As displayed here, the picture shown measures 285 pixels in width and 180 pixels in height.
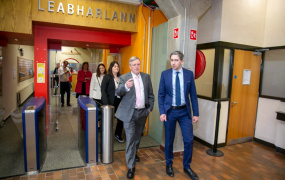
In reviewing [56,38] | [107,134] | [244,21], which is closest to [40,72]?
[56,38]

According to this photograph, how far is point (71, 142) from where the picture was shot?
4234mm

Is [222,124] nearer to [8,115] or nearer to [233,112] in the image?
[233,112]

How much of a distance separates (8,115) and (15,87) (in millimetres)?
1239

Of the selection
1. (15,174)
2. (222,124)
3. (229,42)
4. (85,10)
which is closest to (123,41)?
(85,10)

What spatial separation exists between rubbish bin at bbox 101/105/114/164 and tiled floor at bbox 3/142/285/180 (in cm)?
14

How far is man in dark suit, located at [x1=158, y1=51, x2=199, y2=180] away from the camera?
2887 millimetres

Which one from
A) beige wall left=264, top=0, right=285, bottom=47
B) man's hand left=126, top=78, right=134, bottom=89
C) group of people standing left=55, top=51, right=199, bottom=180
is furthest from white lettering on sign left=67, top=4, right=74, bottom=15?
beige wall left=264, top=0, right=285, bottom=47

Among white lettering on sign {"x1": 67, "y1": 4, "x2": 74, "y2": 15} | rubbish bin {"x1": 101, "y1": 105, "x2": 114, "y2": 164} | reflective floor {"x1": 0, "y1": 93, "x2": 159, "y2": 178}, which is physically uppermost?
white lettering on sign {"x1": 67, "y1": 4, "x2": 74, "y2": 15}

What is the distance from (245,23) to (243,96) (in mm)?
1647

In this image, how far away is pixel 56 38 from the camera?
15.4ft

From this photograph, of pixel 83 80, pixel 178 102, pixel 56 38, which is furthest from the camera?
pixel 83 80

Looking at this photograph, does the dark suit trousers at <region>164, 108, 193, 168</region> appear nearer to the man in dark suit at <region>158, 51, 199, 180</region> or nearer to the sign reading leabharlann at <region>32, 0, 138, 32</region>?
the man in dark suit at <region>158, 51, 199, 180</region>

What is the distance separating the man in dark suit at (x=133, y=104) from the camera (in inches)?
111

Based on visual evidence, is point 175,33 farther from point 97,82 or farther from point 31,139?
point 31,139
